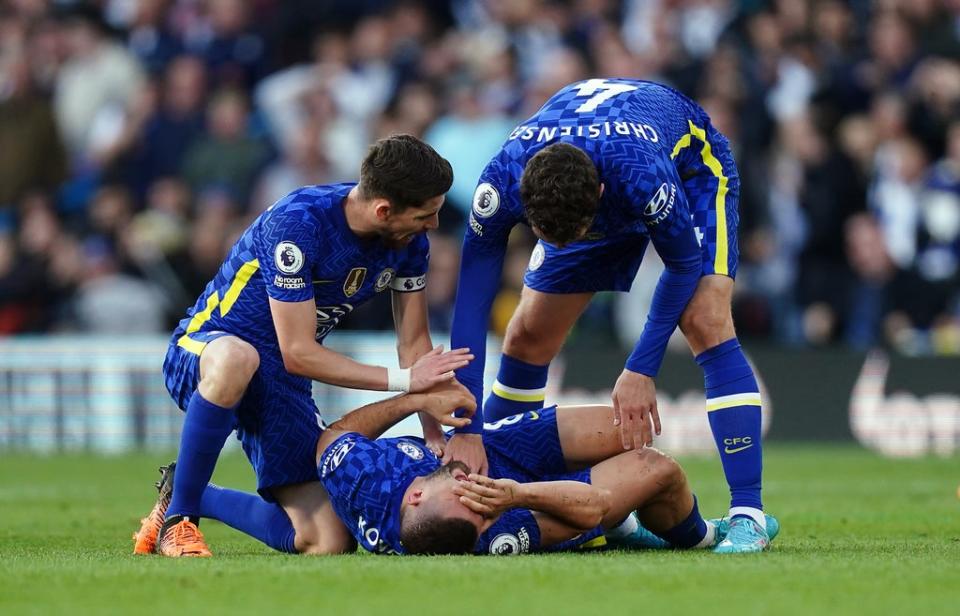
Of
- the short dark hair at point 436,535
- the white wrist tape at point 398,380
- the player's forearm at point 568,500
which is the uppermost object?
the white wrist tape at point 398,380

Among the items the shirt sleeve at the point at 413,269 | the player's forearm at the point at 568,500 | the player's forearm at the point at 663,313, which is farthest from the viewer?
the shirt sleeve at the point at 413,269

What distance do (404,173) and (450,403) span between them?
3.45 ft

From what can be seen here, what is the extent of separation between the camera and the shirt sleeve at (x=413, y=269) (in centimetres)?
755

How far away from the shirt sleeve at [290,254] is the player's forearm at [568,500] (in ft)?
4.60

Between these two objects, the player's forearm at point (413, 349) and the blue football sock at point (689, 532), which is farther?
the player's forearm at point (413, 349)

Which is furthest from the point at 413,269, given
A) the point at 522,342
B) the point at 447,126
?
the point at 447,126

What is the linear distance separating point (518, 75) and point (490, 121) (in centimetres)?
91

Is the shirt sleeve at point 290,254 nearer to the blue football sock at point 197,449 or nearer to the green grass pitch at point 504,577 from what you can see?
the blue football sock at point 197,449

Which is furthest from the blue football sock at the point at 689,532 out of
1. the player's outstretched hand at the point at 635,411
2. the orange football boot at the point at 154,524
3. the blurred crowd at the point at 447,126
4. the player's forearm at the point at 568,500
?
the blurred crowd at the point at 447,126

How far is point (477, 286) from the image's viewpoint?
7.17 m

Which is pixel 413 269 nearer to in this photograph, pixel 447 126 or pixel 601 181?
pixel 601 181

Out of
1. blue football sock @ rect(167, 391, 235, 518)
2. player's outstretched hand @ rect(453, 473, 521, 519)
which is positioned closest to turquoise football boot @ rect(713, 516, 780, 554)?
player's outstretched hand @ rect(453, 473, 521, 519)

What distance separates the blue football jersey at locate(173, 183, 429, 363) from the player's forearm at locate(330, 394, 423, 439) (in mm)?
578

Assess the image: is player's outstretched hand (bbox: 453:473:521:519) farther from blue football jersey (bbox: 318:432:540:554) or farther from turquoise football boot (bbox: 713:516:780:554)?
turquoise football boot (bbox: 713:516:780:554)
